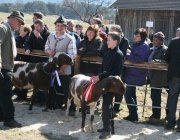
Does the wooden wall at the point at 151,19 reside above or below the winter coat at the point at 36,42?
above

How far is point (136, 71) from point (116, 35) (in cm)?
165

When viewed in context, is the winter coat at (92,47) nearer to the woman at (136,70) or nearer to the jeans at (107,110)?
the woman at (136,70)

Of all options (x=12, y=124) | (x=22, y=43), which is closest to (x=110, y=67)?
(x=12, y=124)

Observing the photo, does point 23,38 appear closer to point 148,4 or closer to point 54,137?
point 54,137

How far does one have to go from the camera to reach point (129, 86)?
7805 mm

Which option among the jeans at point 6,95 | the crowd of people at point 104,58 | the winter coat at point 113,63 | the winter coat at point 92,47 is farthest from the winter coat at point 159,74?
the jeans at point 6,95

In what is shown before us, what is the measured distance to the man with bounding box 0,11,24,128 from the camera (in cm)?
632

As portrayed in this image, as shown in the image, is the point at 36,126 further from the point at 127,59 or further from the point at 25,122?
the point at 127,59

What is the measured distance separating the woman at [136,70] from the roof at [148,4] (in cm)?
2139

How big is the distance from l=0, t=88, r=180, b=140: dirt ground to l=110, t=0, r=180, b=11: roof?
852 inches

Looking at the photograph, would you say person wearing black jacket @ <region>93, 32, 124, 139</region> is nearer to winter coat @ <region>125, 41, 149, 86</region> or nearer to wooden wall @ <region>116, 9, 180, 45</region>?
winter coat @ <region>125, 41, 149, 86</region>

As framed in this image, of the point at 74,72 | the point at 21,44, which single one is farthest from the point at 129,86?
the point at 21,44

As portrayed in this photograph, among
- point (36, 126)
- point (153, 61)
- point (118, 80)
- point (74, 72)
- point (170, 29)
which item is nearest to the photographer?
point (118, 80)

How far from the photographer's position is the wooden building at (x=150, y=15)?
28484 millimetres
